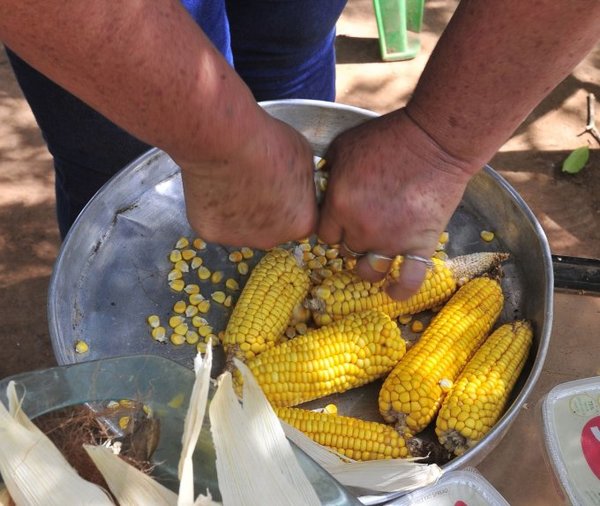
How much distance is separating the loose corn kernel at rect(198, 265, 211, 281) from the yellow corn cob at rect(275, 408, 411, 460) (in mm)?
267

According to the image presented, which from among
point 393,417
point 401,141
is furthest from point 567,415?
point 401,141

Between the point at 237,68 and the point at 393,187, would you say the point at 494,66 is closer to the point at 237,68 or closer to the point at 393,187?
the point at 393,187

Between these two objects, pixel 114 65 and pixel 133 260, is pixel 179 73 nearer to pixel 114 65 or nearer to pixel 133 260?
pixel 114 65

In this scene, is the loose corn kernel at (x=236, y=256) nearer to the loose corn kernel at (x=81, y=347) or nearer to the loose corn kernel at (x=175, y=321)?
the loose corn kernel at (x=175, y=321)

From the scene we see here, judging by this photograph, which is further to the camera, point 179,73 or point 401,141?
point 401,141

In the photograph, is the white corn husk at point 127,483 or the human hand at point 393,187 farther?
the human hand at point 393,187

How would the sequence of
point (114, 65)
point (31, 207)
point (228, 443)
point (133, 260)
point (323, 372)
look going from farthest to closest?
point (31, 207)
point (133, 260)
point (323, 372)
point (114, 65)
point (228, 443)

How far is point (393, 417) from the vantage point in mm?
1038

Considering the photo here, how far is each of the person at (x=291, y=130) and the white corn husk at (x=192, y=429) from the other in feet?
1.04

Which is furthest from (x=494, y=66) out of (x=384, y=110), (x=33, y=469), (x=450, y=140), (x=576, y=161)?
(x=384, y=110)

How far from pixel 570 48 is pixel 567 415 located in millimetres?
561

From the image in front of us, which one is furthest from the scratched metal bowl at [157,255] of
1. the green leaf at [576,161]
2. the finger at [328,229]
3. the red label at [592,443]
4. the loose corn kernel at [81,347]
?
the green leaf at [576,161]

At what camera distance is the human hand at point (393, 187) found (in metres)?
0.95

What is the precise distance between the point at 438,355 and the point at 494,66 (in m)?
0.44
